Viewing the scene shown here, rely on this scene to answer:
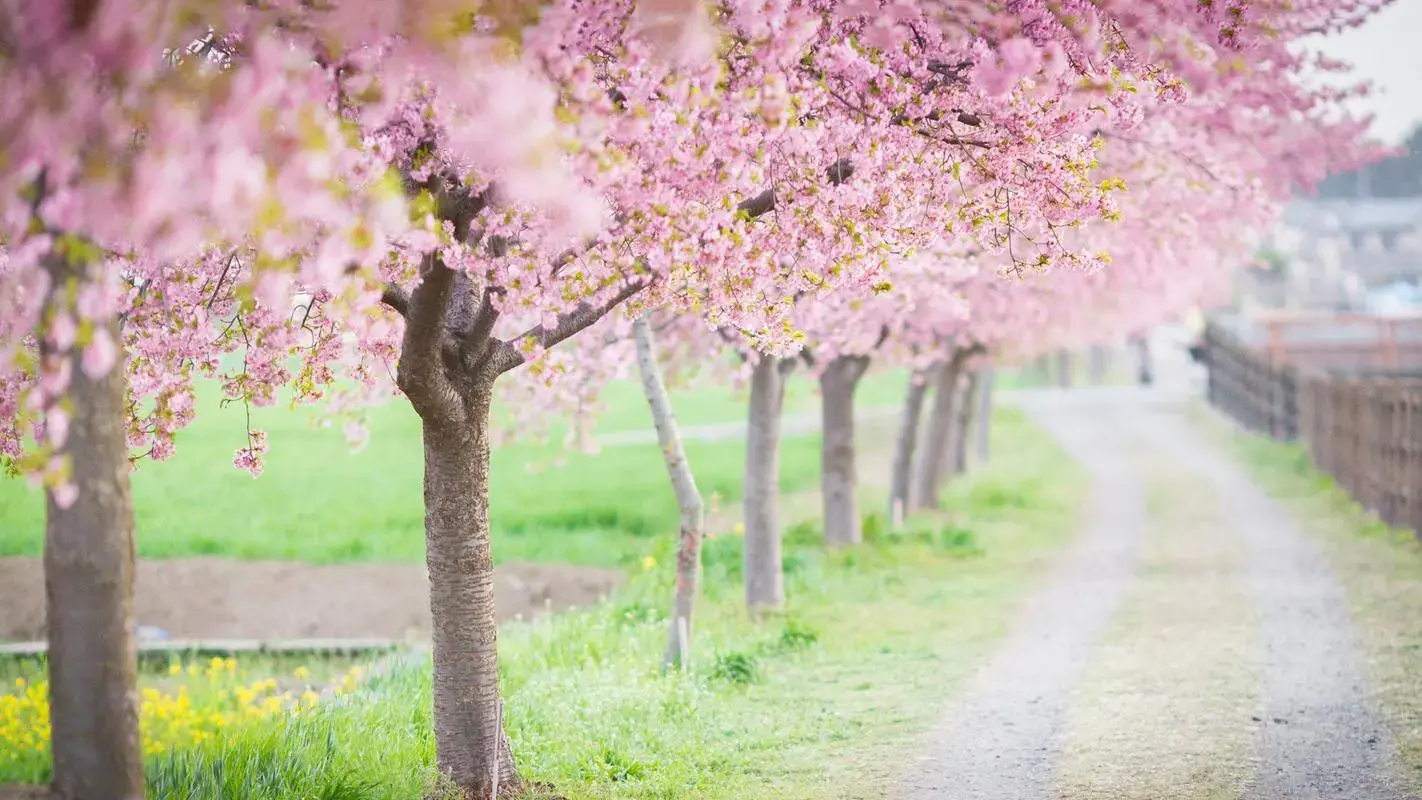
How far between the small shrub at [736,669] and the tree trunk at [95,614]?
20.4 feet

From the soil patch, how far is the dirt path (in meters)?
5.85

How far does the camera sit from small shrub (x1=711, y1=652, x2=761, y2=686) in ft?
35.5

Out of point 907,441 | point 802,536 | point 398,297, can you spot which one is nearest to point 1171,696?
point 398,297

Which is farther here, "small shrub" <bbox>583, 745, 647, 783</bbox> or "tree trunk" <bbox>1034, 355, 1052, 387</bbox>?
"tree trunk" <bbox>1034, 355, 1052, 387</bbox>

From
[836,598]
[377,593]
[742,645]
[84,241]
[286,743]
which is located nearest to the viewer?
[84,241]

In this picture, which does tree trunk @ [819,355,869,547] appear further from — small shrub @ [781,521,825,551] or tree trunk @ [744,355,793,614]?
tree trunk @ [744,355,793,614]

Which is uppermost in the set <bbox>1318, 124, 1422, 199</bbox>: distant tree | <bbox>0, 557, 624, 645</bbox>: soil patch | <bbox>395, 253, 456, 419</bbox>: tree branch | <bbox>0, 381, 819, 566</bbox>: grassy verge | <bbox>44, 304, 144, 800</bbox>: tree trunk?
<bbox>1318, 124, 1422, 199</bbox>: distant tree

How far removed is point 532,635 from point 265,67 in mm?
9066

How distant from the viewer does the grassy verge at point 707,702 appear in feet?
24.5

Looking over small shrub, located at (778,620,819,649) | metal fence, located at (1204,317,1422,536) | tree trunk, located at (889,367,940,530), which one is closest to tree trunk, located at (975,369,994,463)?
metal fence, located at (1204,317,1422,536)

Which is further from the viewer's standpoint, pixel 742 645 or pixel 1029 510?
pixel 1029 510

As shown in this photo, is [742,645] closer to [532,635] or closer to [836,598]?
[532,635]

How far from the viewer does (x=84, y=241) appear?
4.28 metres

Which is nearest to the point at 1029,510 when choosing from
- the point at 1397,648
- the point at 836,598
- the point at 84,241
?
the point at 836,598
